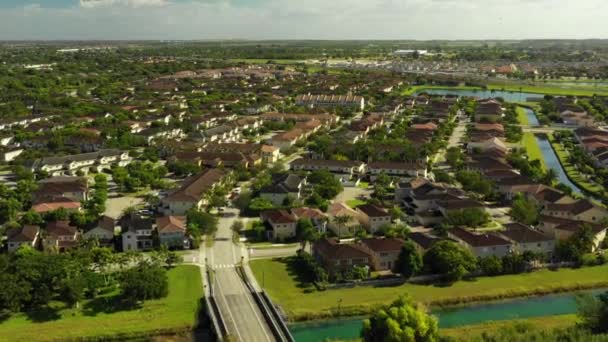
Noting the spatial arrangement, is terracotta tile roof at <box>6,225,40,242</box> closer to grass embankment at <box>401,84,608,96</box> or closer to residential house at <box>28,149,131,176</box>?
residential house at <box>28,149,131,176</box>

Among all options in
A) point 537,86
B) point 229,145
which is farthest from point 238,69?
point 229,145

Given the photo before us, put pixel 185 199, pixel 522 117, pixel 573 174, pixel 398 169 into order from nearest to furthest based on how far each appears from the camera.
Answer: pixel 185 199, pixel 398 169, pixel 573 174, pixel 522 117

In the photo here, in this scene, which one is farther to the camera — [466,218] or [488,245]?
[466,218]

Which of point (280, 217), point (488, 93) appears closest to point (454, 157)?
point (280, 217)

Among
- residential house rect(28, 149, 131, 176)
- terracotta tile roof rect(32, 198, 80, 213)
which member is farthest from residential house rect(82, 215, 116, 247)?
residential house rect(28, 149, 131, 176)

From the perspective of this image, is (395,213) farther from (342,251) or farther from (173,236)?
(173,236)

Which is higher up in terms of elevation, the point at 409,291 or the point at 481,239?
the point at 481,239

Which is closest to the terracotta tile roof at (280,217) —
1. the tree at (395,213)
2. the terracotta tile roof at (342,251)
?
the terracotta tile roof at (342,251)
